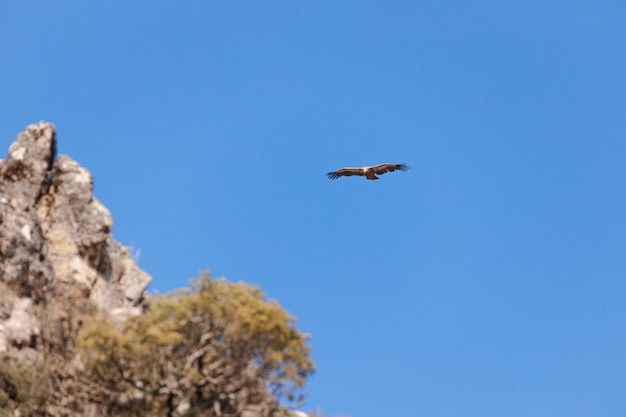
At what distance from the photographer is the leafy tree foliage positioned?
120 ft

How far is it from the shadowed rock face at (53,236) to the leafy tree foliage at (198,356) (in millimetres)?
7996

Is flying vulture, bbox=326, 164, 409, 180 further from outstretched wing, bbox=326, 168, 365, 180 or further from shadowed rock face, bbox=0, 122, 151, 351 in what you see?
shadowed rock face, bbox=0, 122, 151, 351

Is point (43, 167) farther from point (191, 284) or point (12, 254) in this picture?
point (191, 284)

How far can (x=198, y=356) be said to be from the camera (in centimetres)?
3712

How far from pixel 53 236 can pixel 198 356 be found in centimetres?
1653

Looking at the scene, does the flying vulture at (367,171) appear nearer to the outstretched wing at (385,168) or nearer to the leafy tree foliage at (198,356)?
the outstretched wing at (385,168)

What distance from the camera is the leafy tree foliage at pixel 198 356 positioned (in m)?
36.6

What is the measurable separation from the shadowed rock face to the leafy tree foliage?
7996 millimetres

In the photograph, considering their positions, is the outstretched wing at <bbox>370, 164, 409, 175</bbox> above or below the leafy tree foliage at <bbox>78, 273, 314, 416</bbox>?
above

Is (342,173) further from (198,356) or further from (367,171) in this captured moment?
(198,356)

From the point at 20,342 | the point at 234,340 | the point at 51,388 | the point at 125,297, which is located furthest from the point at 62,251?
the point at 234,340

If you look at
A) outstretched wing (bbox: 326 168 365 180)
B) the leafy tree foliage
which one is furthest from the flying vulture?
the leafy tree foliage

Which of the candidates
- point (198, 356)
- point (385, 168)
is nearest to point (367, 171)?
point (385, 168)

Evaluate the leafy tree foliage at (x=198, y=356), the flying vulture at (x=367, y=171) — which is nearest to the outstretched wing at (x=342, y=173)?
the flying vulture at (x=367, y=171)
